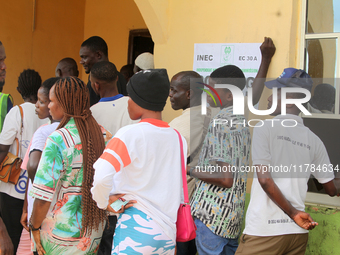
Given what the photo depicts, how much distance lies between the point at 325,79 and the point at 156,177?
215 centimetres

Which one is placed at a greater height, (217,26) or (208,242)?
(217,26)

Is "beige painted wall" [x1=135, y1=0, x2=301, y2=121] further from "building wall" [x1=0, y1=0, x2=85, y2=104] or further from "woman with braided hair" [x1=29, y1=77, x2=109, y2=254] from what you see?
"building wall" [x1=0, y1=0, x2=85, y2=104]

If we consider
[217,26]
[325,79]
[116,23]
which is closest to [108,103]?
[217,26]

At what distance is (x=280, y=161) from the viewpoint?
2170mm

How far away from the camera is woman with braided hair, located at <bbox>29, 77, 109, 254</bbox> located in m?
1.95

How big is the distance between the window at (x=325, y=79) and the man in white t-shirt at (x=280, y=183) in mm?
1021

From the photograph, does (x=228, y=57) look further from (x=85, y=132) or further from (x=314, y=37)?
(x=85, y=132)

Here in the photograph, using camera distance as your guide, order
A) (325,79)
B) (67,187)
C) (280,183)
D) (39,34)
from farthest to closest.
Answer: (39,34) < (325,79) < (280,183) < (67,187)

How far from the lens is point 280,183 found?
2186 mm

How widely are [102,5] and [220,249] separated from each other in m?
Answer: 5.59

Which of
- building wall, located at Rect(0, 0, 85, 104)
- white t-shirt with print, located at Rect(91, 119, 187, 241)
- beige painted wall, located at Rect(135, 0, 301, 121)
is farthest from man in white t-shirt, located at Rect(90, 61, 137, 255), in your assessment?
building wall, located at Rect(0, 0, 85, 104)

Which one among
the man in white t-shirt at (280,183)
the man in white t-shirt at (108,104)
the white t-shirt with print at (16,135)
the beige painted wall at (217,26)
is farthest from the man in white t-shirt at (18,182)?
the man in white t-shirt at (280,183)

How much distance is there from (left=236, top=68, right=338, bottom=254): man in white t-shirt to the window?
1021 millimetres

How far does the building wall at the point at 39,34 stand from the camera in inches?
228
